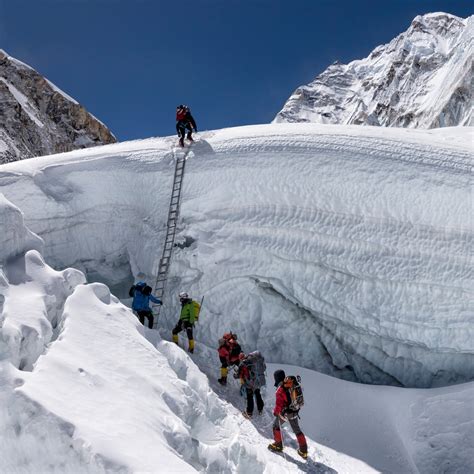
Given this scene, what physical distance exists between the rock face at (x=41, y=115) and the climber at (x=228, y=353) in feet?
114

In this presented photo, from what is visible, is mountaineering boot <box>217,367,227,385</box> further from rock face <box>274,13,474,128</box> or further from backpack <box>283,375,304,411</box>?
rock face <box>274,13,474,128</box>

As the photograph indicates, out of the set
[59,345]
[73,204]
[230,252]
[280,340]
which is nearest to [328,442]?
[280,340]

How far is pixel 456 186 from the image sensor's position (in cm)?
1220

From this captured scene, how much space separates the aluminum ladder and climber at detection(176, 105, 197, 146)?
70 cm

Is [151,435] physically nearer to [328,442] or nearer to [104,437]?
[104,437]

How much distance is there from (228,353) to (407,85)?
4351 inches

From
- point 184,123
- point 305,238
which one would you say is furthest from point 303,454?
point 184,123

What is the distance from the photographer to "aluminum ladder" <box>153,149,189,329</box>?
12.1m

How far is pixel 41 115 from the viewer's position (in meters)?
48.0

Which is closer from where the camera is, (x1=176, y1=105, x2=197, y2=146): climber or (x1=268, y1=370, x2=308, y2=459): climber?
(x1=268, y1=370, x2=308, y2=459): climber

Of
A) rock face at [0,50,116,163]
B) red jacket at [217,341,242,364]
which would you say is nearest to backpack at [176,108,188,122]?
red jacket at [217,341,242,364]

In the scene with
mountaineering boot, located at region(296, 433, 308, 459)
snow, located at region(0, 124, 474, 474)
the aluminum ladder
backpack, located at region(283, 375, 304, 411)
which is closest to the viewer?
backpack, located at region(283, 375, 304, 411)

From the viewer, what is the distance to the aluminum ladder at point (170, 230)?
1213 centimetres

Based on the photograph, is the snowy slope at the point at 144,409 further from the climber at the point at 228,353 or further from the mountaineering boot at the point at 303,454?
the climber at the point at 228,353
